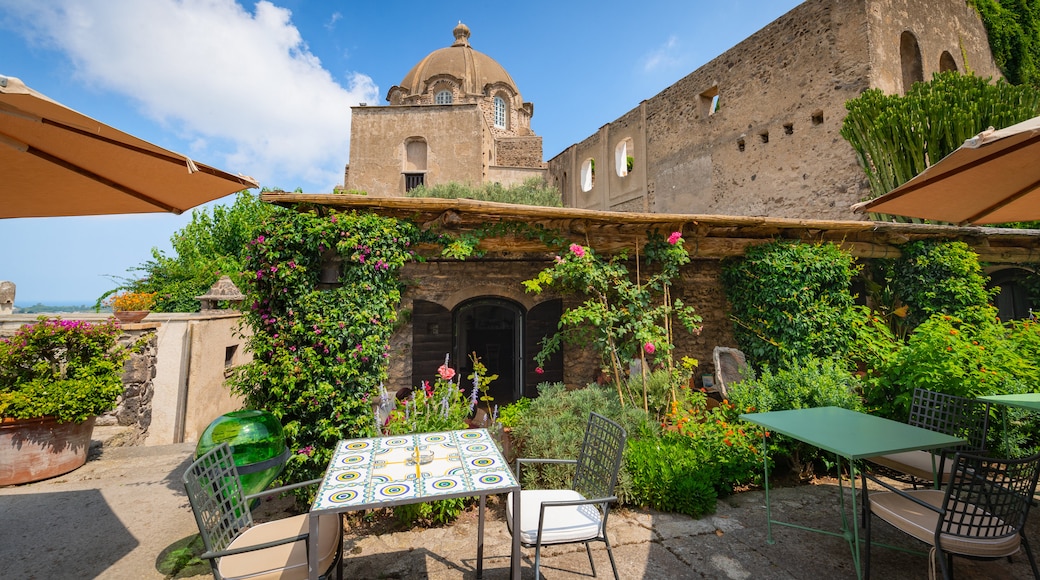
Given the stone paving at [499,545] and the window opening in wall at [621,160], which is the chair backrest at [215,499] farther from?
the window opening in wall at [621,160]

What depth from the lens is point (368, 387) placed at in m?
4.27

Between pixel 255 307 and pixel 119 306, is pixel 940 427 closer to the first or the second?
pixel 255 307

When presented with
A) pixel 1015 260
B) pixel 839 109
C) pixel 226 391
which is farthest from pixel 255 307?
pixel 839 109

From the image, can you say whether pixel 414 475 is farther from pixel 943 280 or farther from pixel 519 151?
pixel 519 151

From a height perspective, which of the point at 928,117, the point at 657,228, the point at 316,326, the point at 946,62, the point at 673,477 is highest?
the point at 946,62

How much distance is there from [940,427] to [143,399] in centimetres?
980

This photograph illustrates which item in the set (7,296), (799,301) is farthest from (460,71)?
(799,301)

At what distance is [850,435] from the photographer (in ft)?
9.87

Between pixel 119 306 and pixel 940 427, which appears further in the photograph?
pixel 119 306

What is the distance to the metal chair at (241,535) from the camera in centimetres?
221

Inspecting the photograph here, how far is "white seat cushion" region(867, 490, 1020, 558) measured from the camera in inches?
94.3

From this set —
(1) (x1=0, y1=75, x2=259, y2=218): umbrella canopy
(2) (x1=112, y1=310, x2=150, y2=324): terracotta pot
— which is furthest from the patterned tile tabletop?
(2) (x1=112, y1=310, x2=150, y2=324): terracotta pot

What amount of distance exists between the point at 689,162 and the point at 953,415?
12183 millimetres

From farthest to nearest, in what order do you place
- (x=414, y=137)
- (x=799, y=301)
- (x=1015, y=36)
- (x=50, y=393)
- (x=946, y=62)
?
(x=414, y=137) < (x=1015, y=36) < (x=946, y=62) < (x=799, y=301) < (x=50, y=393)
